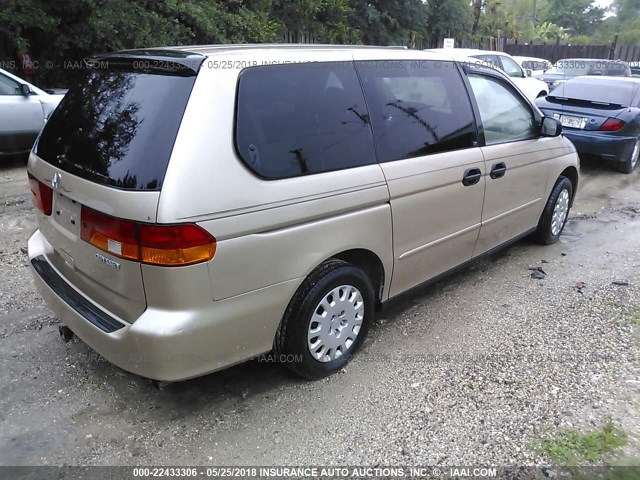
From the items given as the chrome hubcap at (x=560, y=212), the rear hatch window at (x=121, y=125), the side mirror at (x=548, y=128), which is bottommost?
the chrome hubcap at (x=560, y=212)

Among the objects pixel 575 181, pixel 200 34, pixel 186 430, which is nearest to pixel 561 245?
pixel 575 181

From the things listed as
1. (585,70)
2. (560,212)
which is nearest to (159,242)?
(560,212)

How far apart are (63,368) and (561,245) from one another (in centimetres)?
462

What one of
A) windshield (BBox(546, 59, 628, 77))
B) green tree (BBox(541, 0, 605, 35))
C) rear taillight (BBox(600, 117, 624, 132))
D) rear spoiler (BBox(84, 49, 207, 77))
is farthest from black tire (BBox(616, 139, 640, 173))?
green tree (BBox(541, 0, 605, 35))

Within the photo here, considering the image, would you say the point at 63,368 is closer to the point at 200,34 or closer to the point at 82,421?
the point at 82,421

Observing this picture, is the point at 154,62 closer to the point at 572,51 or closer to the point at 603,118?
the point at 603,118

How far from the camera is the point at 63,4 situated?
9.17 meters

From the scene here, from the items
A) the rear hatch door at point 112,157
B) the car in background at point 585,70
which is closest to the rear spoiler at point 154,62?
the rear hatch door at point 112,157

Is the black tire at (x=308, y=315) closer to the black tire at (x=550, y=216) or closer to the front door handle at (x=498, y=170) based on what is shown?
the front door handle at (x=498, y=170)

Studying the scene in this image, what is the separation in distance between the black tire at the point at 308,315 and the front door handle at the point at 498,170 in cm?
147

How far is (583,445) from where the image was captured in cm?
268

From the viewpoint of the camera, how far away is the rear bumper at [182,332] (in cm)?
Answer: 238

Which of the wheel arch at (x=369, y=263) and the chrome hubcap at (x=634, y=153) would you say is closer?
the wheel arch at (x=369, y=263)

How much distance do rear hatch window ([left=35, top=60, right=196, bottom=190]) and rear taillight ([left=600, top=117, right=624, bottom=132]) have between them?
7.38 metres
